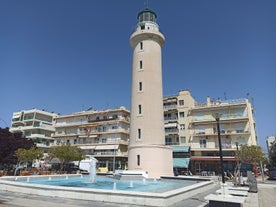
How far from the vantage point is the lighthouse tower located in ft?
88.8

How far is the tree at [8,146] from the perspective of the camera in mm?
38438

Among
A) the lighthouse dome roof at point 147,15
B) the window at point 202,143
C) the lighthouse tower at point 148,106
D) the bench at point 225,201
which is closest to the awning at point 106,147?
the window at point 202,143

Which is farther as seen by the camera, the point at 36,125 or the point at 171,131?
the point at 36,125

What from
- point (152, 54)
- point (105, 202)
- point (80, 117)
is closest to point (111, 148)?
point (80, 117)

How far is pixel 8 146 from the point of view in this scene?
129 ft

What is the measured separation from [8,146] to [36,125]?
1229 inches

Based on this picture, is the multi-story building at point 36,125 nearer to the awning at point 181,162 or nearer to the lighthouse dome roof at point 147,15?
the awning at point 181,162

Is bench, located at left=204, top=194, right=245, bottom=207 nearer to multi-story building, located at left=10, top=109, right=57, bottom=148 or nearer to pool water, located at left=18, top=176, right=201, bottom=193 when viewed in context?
pool water, located at left=18, top=176, right=201, bottom=193

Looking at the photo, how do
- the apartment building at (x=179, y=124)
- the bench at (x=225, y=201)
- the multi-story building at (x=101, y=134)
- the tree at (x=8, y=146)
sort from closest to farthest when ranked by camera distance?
the bench at (x=225, y=201)
the tree at (x=8, y=146)
the apartment building at (x=179, y=124)
the multi-story building at (x=101, y=134)

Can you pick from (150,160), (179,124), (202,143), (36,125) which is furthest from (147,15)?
(36,125)

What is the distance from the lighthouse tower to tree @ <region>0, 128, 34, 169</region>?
23.5 meters

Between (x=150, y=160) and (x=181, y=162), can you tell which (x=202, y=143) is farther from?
(x=150, y=160)

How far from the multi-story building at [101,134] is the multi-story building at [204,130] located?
443 inches

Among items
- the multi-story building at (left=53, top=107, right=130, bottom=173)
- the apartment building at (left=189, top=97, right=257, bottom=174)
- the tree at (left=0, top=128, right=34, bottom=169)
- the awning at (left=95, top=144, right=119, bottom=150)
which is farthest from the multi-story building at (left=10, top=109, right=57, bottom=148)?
the apartment building at (left=189, top=97, right=257, bottom=174)
